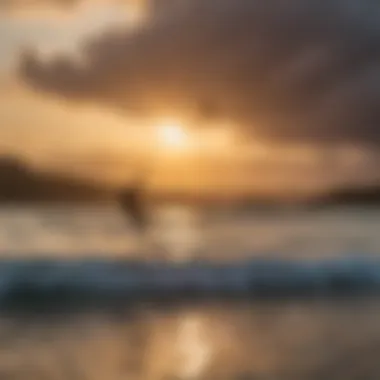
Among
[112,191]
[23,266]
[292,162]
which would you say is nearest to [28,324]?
[23,266]

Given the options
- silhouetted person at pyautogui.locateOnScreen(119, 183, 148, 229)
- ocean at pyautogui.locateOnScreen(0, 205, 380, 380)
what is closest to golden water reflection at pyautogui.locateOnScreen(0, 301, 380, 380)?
ocean at pyautogui.locateOnScreen(0, 205, 380, 380)

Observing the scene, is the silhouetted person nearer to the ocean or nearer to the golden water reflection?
the ocean

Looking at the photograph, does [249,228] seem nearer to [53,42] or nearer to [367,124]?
[367,124]

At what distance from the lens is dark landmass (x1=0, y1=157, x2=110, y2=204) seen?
1040 millimetres

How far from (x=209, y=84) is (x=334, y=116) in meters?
0.20

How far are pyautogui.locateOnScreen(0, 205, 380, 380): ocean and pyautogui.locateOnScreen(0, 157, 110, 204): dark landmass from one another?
0.02 m

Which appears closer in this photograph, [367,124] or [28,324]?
[28,324]

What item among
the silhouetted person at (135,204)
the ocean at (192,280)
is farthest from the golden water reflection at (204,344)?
the silhouetted person at (135,204)

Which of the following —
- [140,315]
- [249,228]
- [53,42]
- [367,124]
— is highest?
[53,42]

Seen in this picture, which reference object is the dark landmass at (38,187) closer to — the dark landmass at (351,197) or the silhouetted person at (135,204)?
the silhouetted person at (135,204)

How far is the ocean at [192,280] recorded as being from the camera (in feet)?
3.09

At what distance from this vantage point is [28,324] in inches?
37.9

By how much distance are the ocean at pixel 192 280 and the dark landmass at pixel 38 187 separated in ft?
0.06

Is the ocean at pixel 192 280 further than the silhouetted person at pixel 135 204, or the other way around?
the silhouetted person at pixel 135 204
